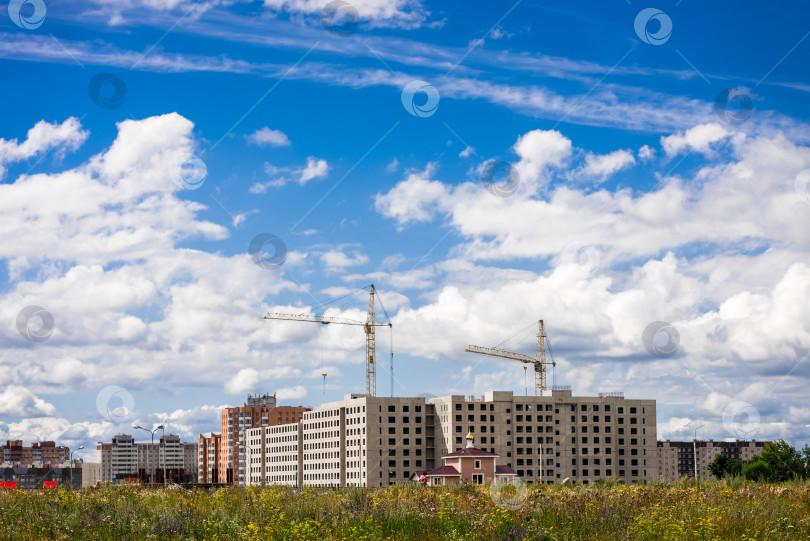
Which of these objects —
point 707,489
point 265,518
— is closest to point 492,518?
point 265,518

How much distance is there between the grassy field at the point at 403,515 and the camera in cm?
2041

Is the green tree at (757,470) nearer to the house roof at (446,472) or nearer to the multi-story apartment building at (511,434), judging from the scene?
the multi-story apartment building at (511,434)

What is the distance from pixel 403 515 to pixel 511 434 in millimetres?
142660

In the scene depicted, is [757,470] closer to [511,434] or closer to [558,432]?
[558,432]

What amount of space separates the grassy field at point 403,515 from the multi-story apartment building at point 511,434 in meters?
135

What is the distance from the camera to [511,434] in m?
161

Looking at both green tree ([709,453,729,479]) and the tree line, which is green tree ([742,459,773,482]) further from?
green tree ([709,453,729,479])

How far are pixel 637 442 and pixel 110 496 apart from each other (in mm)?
152680

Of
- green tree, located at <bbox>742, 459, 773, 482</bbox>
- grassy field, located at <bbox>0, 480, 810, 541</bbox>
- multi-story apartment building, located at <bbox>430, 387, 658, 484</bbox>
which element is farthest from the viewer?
multi-story apartment building, located at <bbox>430, 387, 658, 484</bbox>

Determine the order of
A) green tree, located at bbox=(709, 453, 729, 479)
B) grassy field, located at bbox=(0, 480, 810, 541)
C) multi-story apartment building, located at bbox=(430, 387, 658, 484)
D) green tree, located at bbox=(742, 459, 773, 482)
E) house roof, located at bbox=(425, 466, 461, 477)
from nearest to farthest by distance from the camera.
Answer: grassy field, located at bbox=(0, 480, 810, 541) < house roof, located at bbox=(425, 466, 461, 477) < green tree, located at bbox=(742, 459, 773, 482) < multi-story apartment building, located at bbox=(430, 387, 658, 484) < green tree, located at bbox=(709, 453, 729, 479)

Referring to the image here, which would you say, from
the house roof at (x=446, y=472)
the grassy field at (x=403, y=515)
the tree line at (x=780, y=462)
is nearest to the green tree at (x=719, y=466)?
the tree line at (x=780, y=462)

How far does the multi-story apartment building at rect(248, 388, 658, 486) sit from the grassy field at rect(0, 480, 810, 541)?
5322 inches

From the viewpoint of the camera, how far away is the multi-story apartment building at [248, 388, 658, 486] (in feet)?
526

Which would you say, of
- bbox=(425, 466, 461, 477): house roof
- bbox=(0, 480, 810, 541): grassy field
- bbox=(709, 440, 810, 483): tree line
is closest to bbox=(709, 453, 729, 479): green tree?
bbox=(709, 440, 810, 483): tree line
